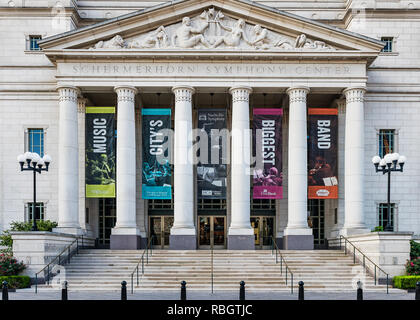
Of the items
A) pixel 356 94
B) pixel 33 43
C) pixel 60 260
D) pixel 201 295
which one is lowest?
pixel 201 295

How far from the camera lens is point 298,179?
32375mm

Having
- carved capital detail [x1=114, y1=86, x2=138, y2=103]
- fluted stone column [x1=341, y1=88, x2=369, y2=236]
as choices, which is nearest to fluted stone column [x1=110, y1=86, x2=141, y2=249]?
carved capital detail [x1=114, y1=86, x2=138, y2=103]

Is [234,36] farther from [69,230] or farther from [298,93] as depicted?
[69,230]

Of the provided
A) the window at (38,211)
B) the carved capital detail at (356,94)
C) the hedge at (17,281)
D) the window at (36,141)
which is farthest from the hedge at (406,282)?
the window at (36,141)

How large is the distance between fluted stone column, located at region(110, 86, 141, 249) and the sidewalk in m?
8.02

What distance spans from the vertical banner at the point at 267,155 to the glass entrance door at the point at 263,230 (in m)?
6.08

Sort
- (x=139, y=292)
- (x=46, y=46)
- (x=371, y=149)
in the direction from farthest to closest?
1. (x=371, y=149)
2. (x=46, y=46)
3. (x=139, y=292)

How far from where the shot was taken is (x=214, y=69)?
108ft

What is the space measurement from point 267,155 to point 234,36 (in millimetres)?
A: 7820

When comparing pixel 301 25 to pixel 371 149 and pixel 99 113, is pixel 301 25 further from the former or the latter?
pixel 99 113

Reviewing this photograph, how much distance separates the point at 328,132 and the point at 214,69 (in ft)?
27.6

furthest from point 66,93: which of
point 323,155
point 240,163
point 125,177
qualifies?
point 323,155
